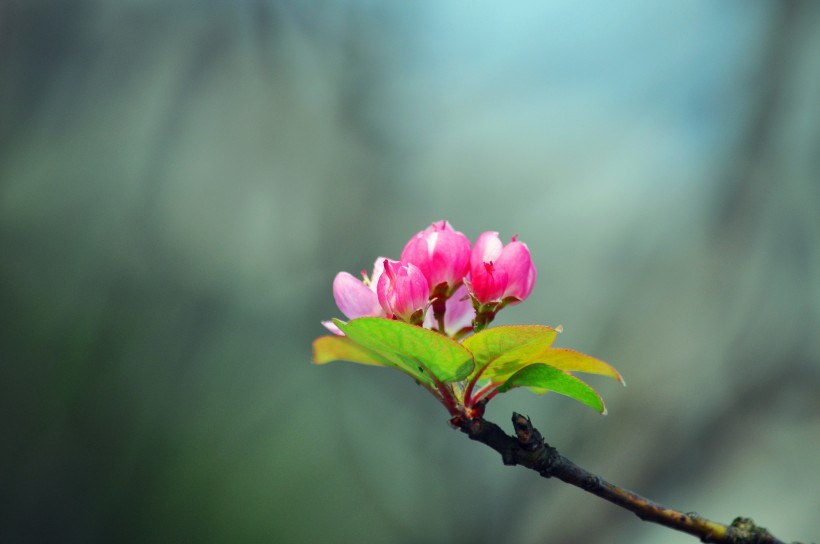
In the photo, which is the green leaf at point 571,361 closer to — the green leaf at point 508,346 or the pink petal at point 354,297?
the green leaf at point 508,346

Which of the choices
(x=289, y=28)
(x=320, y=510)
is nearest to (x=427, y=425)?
(x=320, y=510)

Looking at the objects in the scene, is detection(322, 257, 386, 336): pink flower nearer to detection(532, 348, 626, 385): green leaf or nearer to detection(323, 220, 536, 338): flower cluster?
detection(323, 220, 536, 338): flower cluster

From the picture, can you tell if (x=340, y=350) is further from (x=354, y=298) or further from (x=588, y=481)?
(x=588, y=481)

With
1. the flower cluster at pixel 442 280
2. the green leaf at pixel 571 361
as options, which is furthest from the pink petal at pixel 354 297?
the green leaf at pixel 571 361

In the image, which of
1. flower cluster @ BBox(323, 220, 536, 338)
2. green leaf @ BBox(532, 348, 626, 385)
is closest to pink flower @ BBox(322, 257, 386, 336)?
flower cluster @ BBox(323, 220, 536, 338)

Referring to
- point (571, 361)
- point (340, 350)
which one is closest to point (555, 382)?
point (571, 361)

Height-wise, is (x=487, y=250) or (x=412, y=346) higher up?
(x=487, y=250)
